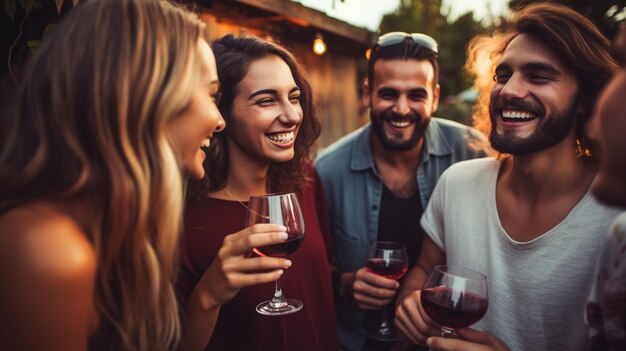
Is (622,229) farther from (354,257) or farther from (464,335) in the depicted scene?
(354,257)

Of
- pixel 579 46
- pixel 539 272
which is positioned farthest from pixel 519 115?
pixel 539 272

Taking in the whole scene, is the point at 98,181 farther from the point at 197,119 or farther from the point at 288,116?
the point at 288,116

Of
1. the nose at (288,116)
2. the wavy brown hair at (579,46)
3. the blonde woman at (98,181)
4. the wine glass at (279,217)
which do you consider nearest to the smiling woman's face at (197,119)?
the blonde woman at (98,181)

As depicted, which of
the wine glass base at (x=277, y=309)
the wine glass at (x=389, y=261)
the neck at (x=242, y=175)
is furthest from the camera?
the neck at (x=242, y=175)

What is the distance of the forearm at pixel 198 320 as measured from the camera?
1.64 meters

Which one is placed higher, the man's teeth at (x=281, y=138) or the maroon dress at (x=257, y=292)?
the man's teeth at (x=281, y=138)

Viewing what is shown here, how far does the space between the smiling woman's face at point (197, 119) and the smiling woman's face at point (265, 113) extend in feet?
2.18

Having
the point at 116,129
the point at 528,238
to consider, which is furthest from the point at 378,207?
the point at 116,129

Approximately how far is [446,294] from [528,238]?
80 centimetres

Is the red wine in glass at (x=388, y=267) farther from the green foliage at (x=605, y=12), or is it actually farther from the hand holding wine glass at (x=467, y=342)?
the green foliage at (x=605, y=12)

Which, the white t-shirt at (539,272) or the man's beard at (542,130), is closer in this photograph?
the white t-shirt at (539,272)

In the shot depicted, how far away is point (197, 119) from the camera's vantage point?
58.2 inches

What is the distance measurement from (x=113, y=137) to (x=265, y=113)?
1.12 m

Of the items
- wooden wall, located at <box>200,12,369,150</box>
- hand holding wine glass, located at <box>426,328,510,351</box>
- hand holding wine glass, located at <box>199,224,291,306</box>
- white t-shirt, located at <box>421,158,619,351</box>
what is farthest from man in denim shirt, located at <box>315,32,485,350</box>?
wooden wall, located at <box>200,12,369,150</box>
